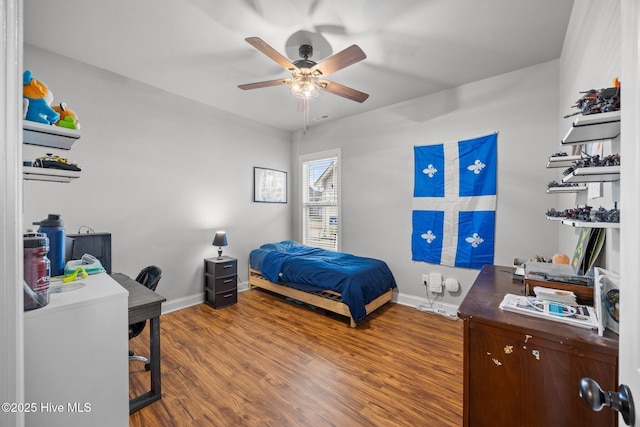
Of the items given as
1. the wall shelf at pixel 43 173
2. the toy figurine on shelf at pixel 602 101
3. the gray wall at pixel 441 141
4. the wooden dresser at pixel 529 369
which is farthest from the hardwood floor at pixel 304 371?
the toy figurine on shelf at pixel 602 101

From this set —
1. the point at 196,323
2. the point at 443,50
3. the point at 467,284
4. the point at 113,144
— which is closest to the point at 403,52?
the point at 443,50

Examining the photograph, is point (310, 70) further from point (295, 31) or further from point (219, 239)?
point (219, 239)

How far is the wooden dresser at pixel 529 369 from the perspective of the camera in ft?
3.13

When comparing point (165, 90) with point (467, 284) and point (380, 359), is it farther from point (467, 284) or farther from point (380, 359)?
point (467, 284)

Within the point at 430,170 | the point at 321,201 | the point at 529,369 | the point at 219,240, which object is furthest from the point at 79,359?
the point at 321,201

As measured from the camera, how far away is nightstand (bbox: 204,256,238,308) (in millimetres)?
3396

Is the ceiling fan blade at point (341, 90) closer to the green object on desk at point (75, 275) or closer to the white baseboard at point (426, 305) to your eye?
the green object on desk at point (75, 275)

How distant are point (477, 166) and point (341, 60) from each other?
2.03 meters

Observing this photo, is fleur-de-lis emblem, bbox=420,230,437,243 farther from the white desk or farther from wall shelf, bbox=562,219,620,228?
the white desk

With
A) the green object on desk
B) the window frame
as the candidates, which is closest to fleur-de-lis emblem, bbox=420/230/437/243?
the window frame

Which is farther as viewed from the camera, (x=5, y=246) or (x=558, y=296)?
(x=558, y=296)

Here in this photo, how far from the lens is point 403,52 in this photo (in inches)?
95.5

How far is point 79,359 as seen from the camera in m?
1.15

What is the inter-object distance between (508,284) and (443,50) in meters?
2.07
